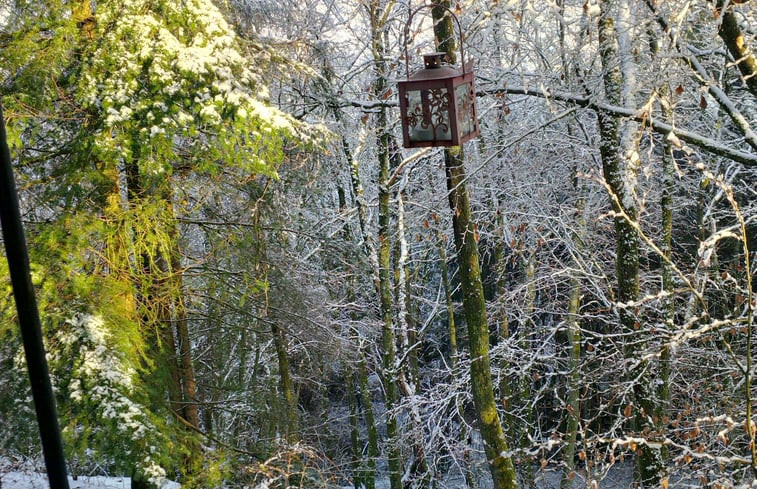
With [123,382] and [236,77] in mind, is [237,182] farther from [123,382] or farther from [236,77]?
[123,382]

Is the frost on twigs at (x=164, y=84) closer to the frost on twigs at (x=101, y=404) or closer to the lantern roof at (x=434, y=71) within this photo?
the frost on twigs at (x=101, y=404)

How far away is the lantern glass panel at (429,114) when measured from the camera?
3.95 metres

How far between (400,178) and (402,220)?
0.68 m

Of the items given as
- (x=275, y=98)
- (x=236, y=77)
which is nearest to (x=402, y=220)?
(x=275, y=98)

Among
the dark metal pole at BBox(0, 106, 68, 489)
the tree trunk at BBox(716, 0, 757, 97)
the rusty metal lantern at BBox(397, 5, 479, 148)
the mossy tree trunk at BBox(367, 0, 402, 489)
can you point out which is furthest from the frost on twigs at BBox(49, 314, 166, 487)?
the mossy tree trunk at BBox(367, 0, 402, 489)

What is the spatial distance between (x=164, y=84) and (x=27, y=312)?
171 inches

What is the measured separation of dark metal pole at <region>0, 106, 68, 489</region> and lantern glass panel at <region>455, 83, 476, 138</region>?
3156 mm

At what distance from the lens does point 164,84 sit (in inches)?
199

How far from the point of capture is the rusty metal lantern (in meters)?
3.92

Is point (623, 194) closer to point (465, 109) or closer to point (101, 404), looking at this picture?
point (465, 109)

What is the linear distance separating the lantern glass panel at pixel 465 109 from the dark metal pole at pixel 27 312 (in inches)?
124

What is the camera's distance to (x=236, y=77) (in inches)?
216

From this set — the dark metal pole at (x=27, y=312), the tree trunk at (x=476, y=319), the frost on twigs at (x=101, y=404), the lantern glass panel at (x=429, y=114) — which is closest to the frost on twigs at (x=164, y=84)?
the frost on twigs at (x=101, y=404)

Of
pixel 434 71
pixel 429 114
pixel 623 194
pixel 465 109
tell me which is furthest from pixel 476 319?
pixel 434 71
